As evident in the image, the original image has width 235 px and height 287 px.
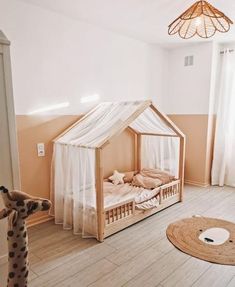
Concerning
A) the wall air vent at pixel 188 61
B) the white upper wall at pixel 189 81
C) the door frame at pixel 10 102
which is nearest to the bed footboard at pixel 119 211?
the door frame at pixel 10 102

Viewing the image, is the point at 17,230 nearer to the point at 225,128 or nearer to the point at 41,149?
the point at 41,149

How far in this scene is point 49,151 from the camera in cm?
319

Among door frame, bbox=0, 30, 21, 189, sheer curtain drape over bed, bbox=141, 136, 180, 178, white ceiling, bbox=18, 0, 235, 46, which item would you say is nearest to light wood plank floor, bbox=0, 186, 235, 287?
door frame, bbox=0, 30, 21, 189

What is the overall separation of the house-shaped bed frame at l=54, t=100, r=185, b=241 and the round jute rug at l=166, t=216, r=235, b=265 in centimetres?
50

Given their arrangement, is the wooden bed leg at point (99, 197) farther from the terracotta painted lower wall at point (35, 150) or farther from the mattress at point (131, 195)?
the terracotta painted lower wall at point (35, 150)

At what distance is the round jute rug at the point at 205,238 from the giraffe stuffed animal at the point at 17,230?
167 centimetres

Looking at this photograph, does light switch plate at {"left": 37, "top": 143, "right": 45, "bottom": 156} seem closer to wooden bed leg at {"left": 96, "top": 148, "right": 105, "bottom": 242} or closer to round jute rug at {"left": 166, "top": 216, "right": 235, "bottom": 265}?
wooden bed leg at {"left": 96, "top": 148, "right": 105, "bottom": 242}

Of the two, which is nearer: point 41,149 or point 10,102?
point 10,102

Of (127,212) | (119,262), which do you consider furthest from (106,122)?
(119,262)

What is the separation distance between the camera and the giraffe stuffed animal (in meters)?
1.48

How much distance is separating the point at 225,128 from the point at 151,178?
1.88m

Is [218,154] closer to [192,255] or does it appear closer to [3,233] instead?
[192,255]

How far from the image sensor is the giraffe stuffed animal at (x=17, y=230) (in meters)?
1.48

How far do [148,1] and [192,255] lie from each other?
2.75 metres
